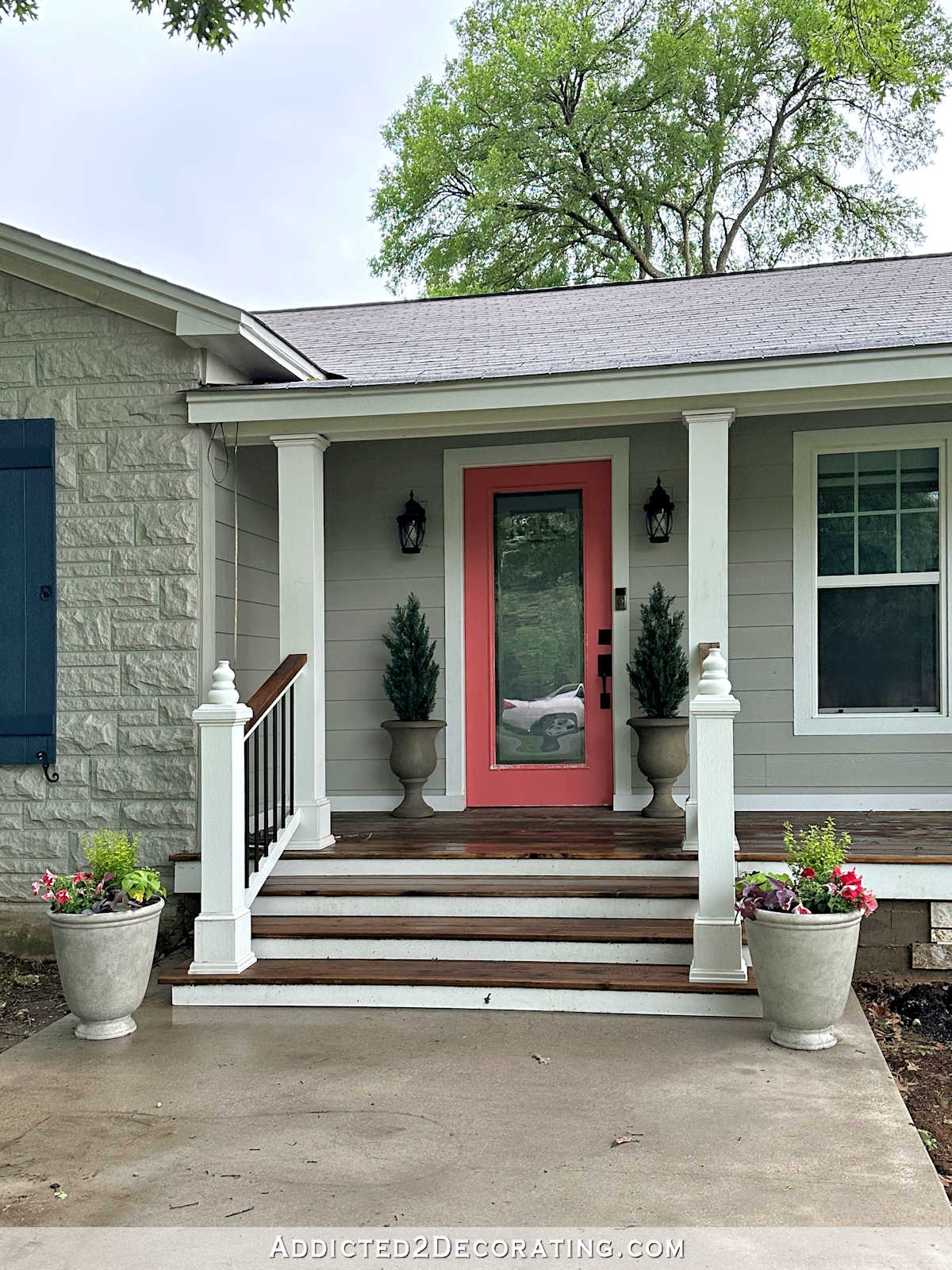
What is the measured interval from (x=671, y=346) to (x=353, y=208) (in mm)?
21414

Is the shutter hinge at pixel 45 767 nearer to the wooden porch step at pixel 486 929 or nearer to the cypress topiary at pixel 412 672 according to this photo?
the wooden porch step at pixel 486 929

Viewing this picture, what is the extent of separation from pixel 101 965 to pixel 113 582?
2.04 metres

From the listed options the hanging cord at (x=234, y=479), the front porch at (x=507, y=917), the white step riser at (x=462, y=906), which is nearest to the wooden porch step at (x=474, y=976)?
the front porch at (x=507, y=917)

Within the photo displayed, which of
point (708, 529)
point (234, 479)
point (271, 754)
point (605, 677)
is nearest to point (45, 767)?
point (271, 754)

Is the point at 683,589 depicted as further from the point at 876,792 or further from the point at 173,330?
the point at 173,330

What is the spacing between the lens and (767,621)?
240 inches

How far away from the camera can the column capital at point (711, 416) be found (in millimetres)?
5078

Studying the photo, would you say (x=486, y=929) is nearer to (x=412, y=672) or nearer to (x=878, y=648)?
(x=412, y=672)

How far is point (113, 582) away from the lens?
5426 mm

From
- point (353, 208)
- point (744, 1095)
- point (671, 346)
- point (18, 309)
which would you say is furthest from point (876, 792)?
point (353, 208)

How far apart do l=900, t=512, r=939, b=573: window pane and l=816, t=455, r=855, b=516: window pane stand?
12.0 inches

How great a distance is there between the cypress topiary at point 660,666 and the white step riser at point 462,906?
1360 mm

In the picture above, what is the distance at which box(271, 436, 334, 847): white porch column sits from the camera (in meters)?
5.29

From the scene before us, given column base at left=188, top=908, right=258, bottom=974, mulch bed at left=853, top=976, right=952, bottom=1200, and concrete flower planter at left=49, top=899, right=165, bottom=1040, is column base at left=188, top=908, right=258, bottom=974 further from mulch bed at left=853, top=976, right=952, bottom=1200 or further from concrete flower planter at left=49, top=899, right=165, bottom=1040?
mulch bed at left=853, top=976, right=952, bottom=1200
